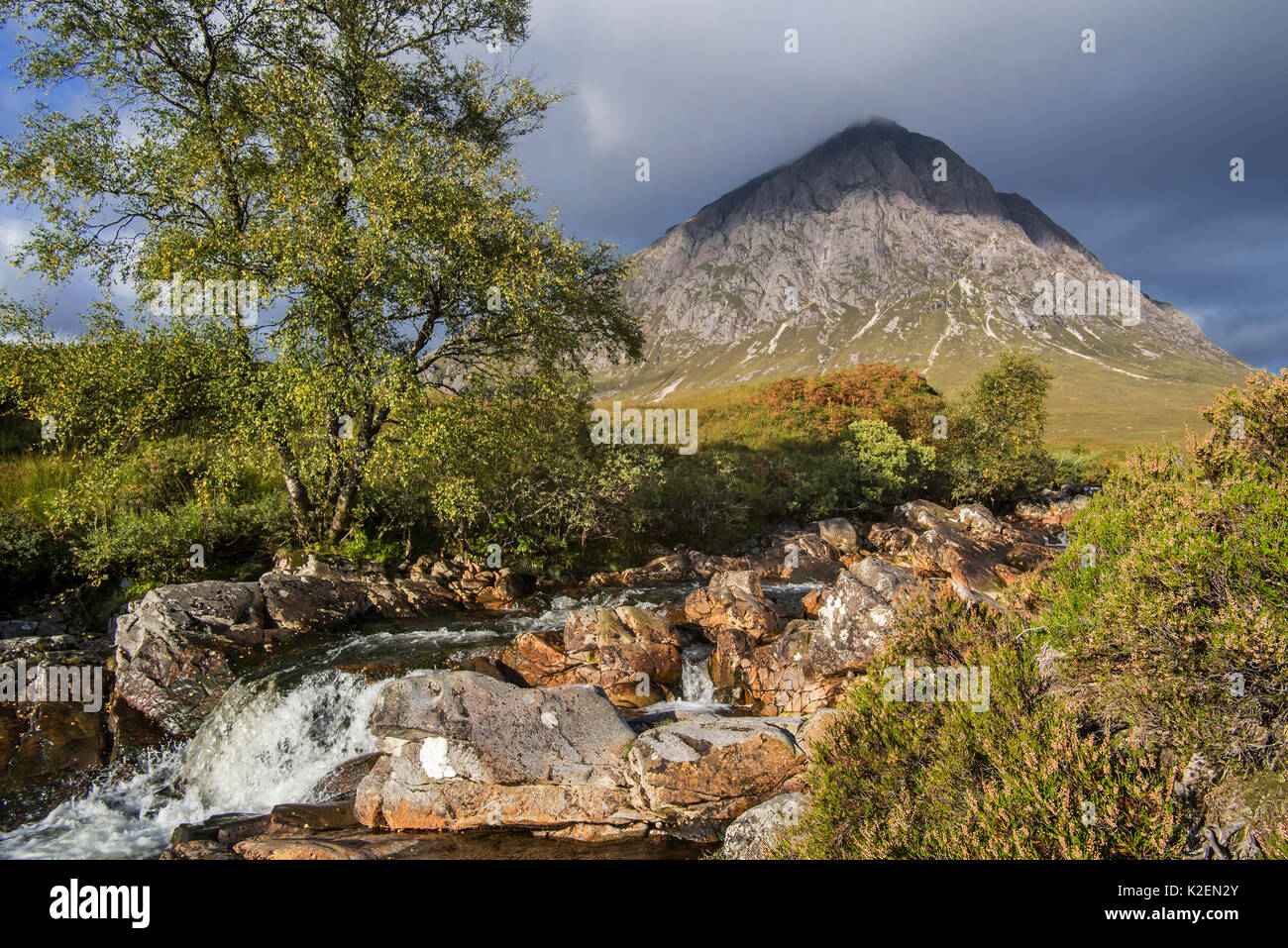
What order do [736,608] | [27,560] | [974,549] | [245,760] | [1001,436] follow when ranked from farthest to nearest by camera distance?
[1001,436] < [974,549] < [736,608] < [27,560] < [245,760]

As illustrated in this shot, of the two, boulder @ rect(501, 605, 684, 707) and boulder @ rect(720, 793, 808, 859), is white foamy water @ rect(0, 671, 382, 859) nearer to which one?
boulder @ rect(501, 605, 684, 707)

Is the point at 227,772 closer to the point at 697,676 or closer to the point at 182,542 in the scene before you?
the point at 182,542

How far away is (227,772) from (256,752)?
0.55 metres

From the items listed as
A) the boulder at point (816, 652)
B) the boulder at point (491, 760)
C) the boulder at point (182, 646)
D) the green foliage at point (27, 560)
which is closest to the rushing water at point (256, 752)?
the boulder at point (182, 646)

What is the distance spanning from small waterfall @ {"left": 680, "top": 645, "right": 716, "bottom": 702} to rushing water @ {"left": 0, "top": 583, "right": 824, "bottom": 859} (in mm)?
26

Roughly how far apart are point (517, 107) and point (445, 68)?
339 cm

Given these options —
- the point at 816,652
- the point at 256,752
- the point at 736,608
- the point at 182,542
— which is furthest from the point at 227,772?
the point at 816,652

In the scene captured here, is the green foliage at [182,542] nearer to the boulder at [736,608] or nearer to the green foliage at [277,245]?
the green foliage at [277,245]

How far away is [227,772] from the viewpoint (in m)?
11.9

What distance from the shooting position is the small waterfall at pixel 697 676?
15.1 m

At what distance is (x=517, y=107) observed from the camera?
22469 mm

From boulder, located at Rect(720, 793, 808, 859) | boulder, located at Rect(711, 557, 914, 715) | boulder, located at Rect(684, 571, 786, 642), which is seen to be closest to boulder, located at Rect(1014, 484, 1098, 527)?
boulder, located at Rect(684, 571, 786, 642)
